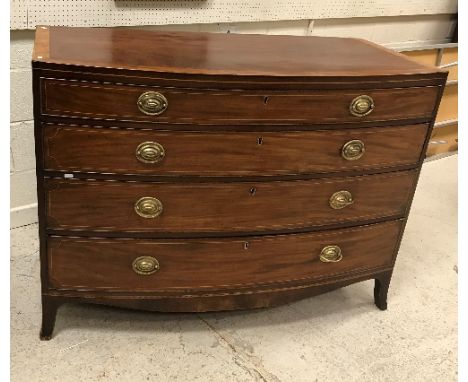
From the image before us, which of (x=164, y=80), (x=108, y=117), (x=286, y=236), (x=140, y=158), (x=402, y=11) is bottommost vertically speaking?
(x=286, y=236)

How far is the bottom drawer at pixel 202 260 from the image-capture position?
5.99 feet

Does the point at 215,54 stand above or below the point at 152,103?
above

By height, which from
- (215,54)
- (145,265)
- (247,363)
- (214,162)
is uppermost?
(215,54)

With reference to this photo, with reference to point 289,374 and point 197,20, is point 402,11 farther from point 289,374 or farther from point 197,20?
point 289,374

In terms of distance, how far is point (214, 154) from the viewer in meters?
1.73

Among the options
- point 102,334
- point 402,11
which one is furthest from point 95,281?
point 402,11

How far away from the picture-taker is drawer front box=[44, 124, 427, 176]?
164 centimetres

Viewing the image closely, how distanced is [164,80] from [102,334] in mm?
1051

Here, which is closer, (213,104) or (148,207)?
(213,104)

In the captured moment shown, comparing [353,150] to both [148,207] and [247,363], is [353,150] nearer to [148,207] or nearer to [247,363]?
[148,207]

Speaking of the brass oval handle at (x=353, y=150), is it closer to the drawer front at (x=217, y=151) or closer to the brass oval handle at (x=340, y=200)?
the drawer front at (x=217, y=151)

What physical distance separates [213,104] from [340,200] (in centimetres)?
64

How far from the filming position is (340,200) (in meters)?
1.97

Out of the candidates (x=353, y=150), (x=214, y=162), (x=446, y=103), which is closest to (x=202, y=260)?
(x=214, y=162)
